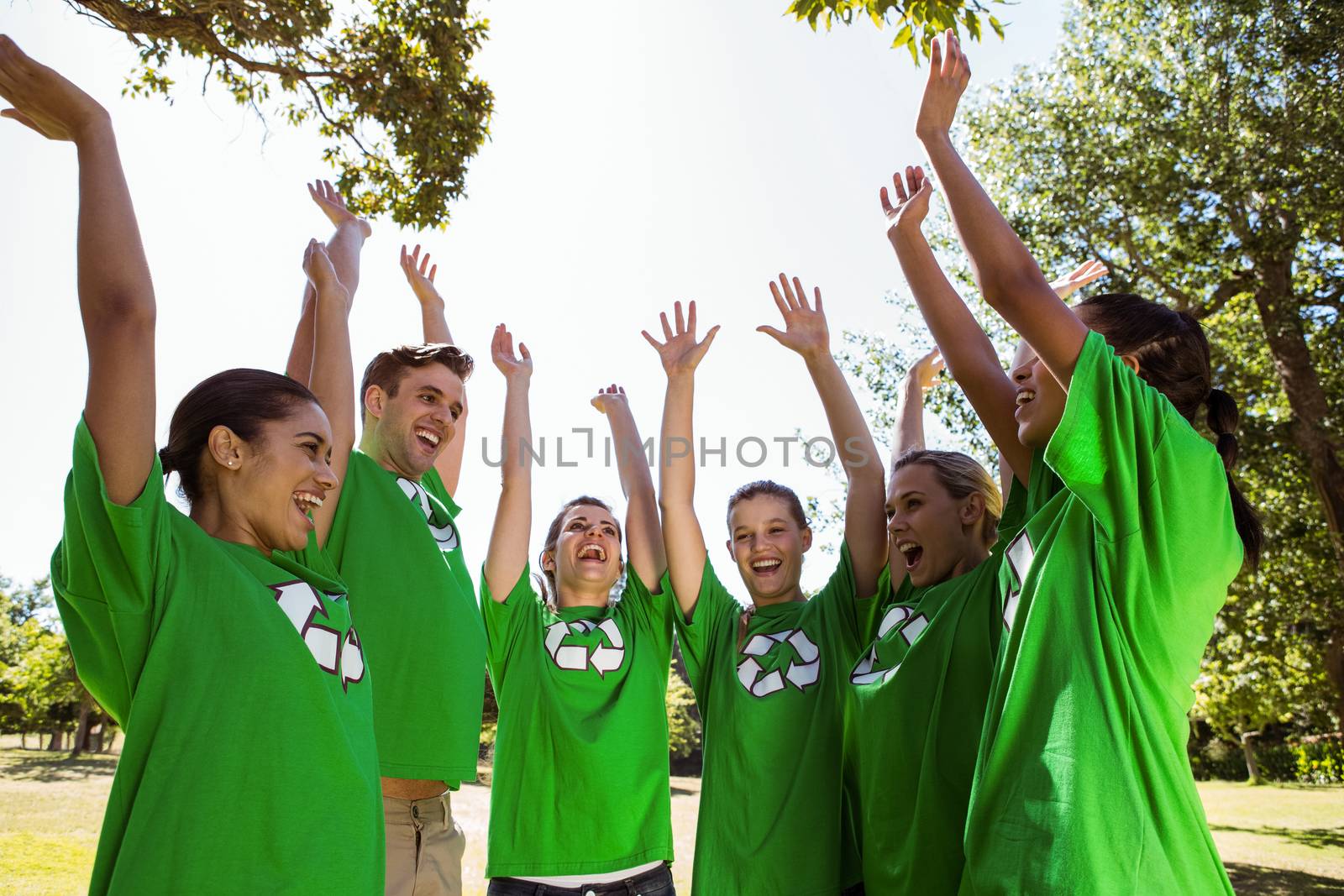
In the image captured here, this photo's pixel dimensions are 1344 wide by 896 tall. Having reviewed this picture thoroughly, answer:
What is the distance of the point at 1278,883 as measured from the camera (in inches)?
439

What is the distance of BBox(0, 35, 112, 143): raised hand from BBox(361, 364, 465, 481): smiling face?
59.9 inches

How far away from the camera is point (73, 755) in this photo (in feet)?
65.0

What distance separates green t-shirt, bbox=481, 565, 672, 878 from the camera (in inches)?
124

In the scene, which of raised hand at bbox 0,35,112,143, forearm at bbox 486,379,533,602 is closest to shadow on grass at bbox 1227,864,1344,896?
forearm at bbox 486,379,533,602

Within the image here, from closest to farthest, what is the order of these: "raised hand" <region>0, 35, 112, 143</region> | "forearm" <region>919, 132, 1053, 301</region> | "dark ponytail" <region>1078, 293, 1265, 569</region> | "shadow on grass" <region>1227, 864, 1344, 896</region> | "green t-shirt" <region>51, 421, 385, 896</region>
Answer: "green t-shirt" <region>51, 421, 385, 896</region> → "forearm" <region>919, 132, 1053, 301</region> → "raised hand" <region>0, 35, 112, 143</region> → "dark ponytail" <region>1078, 293, 1265, 569</region> → "shadow on grass" <region>1227, 864, 1344, 896</region>

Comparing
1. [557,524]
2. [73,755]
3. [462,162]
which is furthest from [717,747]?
[73,755]

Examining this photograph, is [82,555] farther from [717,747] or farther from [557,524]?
[557,524]

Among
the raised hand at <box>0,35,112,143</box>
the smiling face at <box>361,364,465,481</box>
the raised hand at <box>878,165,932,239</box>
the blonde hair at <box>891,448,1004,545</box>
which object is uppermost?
the raised hand at <box>878,165,932,239</box>

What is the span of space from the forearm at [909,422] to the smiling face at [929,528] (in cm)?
34

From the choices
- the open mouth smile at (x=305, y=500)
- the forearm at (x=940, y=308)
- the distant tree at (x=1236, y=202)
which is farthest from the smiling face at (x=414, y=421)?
the distant tree at (x=1236, y=202)

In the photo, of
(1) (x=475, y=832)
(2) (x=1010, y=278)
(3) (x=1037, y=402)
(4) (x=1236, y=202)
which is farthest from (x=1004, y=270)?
(1) (x=475, y=832)

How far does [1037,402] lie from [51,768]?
63.7 ft

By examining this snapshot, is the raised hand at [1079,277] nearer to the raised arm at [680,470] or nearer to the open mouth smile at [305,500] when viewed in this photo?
the raised arm at [680,470]

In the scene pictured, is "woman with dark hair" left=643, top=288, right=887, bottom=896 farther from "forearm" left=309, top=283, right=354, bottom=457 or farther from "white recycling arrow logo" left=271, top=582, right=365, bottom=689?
"white recycling arrow logo" left=271, top=582, right=365, bottom=689
